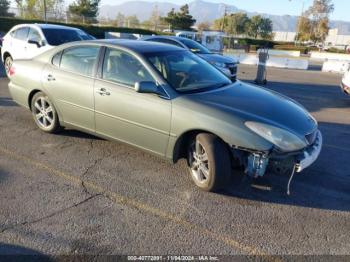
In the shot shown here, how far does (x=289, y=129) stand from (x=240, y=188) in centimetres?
91

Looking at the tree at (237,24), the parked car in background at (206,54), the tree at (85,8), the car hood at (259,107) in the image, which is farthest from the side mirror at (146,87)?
the tree at (237,24)

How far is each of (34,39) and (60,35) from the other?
74 centimetres

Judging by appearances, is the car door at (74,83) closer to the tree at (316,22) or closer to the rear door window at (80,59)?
the rear door window at (80,59)

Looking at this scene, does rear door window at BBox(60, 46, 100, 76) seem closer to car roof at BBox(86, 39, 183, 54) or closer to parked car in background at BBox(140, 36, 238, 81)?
car roof at BBox(86, 39, 183, 54)

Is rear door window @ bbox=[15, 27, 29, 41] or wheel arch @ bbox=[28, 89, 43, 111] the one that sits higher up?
rear door window @ bbox=[15, 27, 29, 41]

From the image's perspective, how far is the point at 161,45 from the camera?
5.03 m

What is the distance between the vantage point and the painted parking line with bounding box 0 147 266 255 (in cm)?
314

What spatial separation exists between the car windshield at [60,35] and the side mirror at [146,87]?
672cm

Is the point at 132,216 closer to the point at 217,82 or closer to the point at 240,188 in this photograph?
the point at 240,188

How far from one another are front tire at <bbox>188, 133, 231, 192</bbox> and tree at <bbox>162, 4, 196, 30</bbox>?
57.8 meters

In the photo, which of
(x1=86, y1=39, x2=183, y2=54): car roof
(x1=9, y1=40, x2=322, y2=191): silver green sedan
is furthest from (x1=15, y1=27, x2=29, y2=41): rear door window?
(x1=86, y1=39, x2=183, y2=54): car roof

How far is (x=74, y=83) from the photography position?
4.99 metres

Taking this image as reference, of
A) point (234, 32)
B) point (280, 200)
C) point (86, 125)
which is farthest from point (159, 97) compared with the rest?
point (234, 32)

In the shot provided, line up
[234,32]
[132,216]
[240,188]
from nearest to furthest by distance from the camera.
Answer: [132,216] < [240,188] < [234,32]
